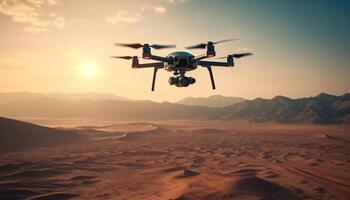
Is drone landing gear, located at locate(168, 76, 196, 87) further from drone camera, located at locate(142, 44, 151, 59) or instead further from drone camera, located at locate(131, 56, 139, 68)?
drone camera, located at locate(142, 44, 151, 59)

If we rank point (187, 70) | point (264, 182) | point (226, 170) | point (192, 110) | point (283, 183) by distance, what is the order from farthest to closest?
point (192, 110) → point (226, 170) → point (283, 183) → point (264, 182) → point (187, 70)

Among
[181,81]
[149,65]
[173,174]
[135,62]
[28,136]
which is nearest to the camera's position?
[181,81]

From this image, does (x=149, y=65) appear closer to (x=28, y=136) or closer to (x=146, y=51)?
(x=146, y=51)

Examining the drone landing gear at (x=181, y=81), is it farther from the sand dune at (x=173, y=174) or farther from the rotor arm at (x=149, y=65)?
the sand dune at (x=173, y=174)

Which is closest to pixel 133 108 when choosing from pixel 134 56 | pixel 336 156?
pixel 336 156

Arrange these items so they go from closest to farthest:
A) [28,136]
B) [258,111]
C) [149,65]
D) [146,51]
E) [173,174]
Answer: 1. [146,51]
2. [149,65]
3. [173,174]
4. [28,136]
5. [258,111]

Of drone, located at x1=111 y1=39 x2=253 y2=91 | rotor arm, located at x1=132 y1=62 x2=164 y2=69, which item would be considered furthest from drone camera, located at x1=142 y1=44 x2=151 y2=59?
rotor arm, located at x1=132 y1=62 x2=164 y2=69

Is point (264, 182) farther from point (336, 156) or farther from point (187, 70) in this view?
point (336, 156)

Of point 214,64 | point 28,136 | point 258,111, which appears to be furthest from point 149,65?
point 258,111
